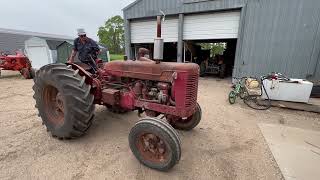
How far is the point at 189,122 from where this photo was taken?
3.55m

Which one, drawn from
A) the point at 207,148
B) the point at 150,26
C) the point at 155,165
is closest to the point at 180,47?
the point at 150,26

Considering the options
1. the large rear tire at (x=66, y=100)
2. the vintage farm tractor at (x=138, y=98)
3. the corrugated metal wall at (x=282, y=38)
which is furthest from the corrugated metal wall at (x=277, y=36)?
the large rear tire at (x=66, y=100)

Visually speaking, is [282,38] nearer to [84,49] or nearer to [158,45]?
[158,45]

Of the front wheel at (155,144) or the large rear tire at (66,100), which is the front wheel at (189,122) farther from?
the large rear tire at (66,100)

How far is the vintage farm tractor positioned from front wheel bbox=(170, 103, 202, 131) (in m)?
0.02

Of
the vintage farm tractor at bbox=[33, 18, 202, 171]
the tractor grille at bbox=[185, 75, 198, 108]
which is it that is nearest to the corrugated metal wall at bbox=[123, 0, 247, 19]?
the vintage farm tractor at bbox=[33, 18, 202, 171]

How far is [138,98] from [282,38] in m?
6.94

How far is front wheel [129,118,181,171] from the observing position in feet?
7.55

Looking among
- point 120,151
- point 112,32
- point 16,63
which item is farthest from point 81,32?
point 112,32

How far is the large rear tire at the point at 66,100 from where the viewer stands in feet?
9.25

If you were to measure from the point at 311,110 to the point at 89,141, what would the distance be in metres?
5.36

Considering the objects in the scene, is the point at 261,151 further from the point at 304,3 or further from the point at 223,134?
the point at 304,3

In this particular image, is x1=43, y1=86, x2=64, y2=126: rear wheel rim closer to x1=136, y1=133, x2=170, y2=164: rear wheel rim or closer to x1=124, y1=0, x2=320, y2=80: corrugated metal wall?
x1=136, y1=133, x2=170, y2=164: rear wheel rim

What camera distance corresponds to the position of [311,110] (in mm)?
4980
